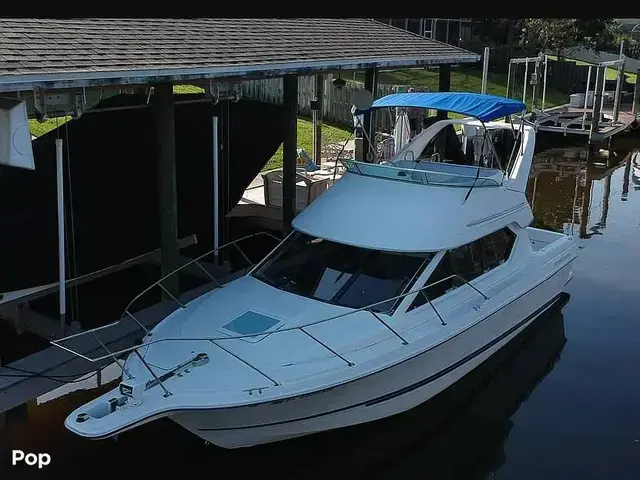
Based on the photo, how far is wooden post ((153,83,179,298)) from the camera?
7520 millimetres

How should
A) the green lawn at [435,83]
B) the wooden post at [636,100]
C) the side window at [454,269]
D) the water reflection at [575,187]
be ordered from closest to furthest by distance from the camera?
the side window at [454,269] → the water reflection at [575,187] → the green lawn at [435,83] → the wooden post at [636,100]

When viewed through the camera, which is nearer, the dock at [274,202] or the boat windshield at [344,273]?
the boat windshield at [344,273]

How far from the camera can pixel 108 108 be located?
8656 millimetres

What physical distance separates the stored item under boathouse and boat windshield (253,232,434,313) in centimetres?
125

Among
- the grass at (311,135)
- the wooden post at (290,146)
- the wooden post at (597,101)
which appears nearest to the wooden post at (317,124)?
the grass at (311,135)

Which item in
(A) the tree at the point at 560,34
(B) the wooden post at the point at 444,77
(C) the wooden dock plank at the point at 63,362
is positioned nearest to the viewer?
(C) the wooden dock plank at the point at 63,362

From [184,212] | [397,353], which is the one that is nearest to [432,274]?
[397,353]

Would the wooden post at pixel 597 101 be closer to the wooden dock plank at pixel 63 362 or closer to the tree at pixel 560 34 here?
the tree at pixel 560 34

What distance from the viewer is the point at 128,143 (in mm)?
9031

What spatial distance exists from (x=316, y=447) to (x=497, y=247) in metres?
3.35

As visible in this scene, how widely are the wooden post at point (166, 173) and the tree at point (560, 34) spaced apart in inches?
928

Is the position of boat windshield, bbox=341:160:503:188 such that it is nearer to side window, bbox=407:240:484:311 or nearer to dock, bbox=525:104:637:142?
side window, bbox=407:240:484:311

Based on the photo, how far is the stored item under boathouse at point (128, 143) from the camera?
6473 millimetres

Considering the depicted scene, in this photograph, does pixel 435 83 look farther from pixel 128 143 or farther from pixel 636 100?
pixel 128 143
